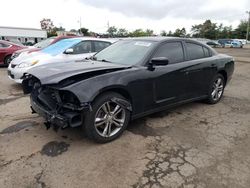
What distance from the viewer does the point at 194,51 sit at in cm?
479

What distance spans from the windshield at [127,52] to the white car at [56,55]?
1.83m

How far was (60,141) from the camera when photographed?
3.43 metres

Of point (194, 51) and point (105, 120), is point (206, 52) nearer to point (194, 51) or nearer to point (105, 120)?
point (194, 51)

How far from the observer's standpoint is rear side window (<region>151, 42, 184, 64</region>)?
4067 millimetres

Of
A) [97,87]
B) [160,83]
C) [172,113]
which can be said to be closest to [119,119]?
[97,87]

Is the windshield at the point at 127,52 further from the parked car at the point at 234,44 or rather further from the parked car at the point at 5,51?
the parked car at the point at 234,44

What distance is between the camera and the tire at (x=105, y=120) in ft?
10.3

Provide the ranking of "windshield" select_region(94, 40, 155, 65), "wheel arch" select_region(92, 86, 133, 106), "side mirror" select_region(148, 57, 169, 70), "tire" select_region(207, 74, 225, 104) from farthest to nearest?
1. "tire" select_region(207, 74, 225, 104)
2. "windshield" select_region(94, 40, 155, 65)
3. "side mirror" select_region(148, 57, 169, 70)
4. "wheel arch" select_region(92, 86, 133, 106)

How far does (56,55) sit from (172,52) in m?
3.91

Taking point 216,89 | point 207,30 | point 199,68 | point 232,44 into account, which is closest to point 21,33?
point 232,44

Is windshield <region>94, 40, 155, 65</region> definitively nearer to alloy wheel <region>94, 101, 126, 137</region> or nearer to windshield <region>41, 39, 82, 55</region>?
alloy wheel <region>94, 101, 126, 137</region>

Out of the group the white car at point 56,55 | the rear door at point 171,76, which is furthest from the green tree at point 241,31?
the rear door at point 171,76

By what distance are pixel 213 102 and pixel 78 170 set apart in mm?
3801

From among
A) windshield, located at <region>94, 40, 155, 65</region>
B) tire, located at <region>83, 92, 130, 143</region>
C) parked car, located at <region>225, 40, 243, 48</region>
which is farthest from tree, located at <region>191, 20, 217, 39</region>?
tire, located at <region>83, 92, 130, 143</region>
